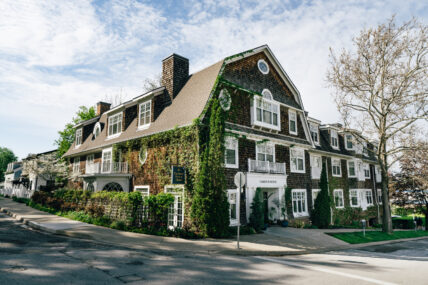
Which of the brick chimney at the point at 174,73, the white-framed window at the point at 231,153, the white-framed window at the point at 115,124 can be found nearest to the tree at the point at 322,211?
the white-framed window at the point at 231,153

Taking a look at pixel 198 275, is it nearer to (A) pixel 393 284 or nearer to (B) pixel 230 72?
(A) pixel 393 284

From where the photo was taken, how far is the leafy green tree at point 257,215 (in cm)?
1497

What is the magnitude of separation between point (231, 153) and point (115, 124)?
11.1 metres

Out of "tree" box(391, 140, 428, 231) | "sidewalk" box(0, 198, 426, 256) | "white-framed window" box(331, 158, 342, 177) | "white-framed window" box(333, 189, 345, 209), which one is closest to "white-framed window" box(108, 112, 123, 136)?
"sidewalk" box(0, 198, 426, 256)

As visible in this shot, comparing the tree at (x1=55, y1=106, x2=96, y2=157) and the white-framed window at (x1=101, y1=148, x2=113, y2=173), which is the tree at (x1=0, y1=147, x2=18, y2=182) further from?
the white-framed window at (x1=101, y1=148, x2=113, y2=173)

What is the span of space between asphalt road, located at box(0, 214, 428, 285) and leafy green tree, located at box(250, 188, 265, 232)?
18.3 feet

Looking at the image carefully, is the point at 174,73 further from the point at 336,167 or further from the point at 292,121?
the point at 336,167

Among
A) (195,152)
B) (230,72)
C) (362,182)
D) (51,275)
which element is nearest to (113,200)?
(195,152)

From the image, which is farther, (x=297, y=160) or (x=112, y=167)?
(x=297, y=160)

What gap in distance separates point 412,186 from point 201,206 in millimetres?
28668

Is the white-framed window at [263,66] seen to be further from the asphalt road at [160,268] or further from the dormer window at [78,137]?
the dormer window at [78,137]

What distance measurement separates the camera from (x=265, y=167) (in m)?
17.0

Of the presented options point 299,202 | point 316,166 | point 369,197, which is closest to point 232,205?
point 299,202

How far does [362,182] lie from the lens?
30469 mm
